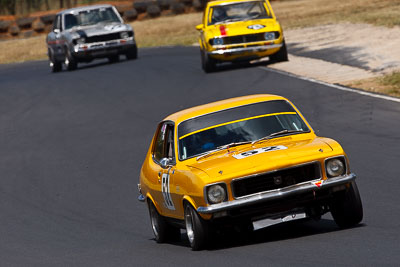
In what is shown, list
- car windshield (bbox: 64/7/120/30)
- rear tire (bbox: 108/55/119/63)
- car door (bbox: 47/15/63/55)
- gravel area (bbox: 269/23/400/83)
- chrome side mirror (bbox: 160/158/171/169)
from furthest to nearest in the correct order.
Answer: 1. rear tire (bbox: 108/55/119/63)
2. car door (bbox: 47/15/63/55)
3. car windshield (bbox: 64/7/120/30)
4. gravel area (bbox: 269/23/400/83)
5. chrome side mirror (bbox: 160/158/171/169)

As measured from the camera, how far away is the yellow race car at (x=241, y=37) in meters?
24.0

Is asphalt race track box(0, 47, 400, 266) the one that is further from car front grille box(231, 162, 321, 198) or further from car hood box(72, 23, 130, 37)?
car hood box(72, 23, 130, 37)

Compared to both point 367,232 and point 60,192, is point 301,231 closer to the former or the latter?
point 367,232

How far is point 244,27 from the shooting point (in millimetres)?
24188

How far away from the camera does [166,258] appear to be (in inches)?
332

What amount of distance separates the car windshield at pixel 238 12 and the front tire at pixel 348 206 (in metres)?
16.5

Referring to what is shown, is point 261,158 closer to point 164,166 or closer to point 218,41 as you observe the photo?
point 164,166

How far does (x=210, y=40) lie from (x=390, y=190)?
1394 cm

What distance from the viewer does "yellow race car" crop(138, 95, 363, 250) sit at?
8008 millimetres

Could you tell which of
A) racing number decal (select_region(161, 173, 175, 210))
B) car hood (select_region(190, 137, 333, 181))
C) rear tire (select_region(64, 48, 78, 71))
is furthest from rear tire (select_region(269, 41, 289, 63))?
car hood (select_region(190, 137, 333, 181))

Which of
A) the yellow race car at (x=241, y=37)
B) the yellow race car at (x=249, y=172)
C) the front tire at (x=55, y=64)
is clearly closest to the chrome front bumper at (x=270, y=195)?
the yellow race car at (x=249, y=172)

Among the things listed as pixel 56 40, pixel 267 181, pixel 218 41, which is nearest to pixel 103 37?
pixel 56 40

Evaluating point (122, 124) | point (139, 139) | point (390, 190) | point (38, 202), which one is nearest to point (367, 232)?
point (390, 190)

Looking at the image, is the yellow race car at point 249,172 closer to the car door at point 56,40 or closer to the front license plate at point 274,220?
the front license plate at point 274,220
